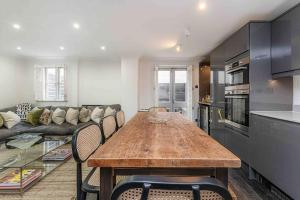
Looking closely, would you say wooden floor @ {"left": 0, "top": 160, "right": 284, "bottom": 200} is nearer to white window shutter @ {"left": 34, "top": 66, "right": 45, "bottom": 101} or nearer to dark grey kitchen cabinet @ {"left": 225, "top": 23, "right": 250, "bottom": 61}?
dark grey kitchen cabinet @ {"left": 225, "top": 23, "right": 250, "bottom": 61}

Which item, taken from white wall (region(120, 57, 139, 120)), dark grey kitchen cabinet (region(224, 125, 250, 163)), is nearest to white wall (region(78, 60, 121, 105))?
white wall (region(120, 57, 139, 120))

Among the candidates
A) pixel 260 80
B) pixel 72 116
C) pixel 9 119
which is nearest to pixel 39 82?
pixel 9 119

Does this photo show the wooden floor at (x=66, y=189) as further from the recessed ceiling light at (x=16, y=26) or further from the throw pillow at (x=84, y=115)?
the recessed ceiling light at (x=16, y=26)

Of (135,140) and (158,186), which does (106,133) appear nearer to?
(135,140)

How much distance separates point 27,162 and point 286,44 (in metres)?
3.65

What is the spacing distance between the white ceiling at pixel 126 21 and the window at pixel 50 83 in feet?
4.47

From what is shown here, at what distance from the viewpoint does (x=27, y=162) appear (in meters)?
2.61

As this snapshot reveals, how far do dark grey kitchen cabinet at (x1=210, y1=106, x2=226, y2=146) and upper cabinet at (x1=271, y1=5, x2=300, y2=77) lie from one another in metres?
1.51

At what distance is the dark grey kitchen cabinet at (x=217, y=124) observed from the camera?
3.95m

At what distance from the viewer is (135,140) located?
130 cm

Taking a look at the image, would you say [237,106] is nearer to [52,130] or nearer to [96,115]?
[96,115]

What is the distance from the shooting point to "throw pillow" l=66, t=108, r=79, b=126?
4.91 m

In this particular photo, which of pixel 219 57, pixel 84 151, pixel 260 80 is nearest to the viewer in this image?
pixel 84 151

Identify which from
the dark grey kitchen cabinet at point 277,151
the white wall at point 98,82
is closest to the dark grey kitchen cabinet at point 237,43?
the dark grey kitchen cabinet at point 277,151
